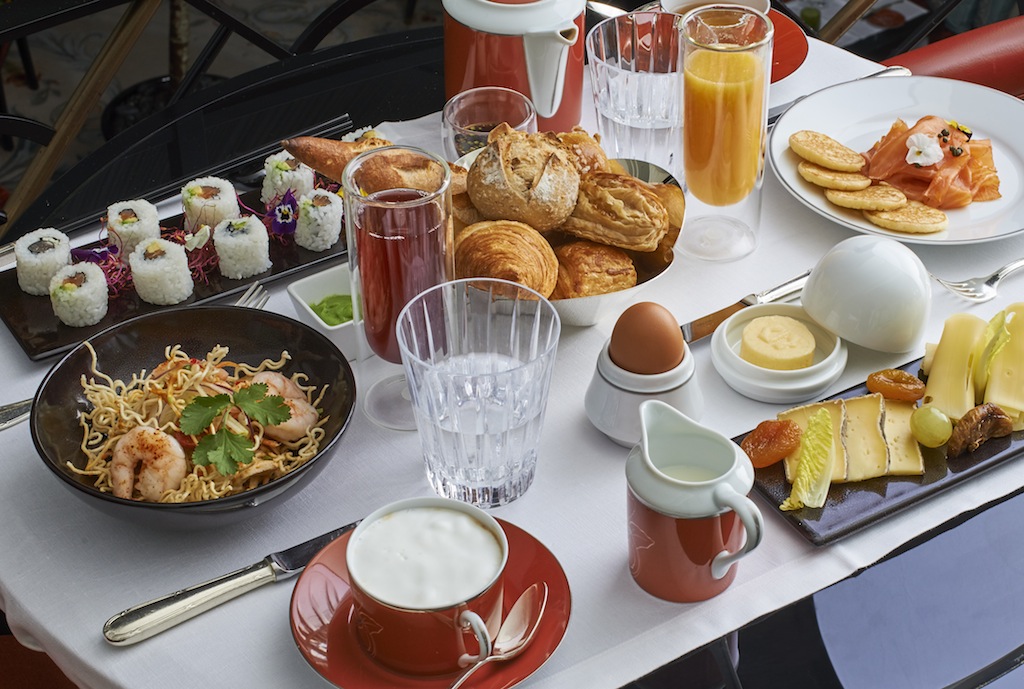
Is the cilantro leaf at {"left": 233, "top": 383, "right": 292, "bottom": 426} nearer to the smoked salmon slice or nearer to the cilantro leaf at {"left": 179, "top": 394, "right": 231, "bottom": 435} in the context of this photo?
the cilantro leaf at {"left": 179, "top": 394, "right": 231, "bottom": 435}

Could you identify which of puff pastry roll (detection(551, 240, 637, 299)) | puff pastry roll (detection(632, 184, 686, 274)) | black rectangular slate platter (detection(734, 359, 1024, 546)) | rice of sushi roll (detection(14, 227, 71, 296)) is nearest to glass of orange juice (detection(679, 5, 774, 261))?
puff pastry roll (detection(632, 184, 686, 274))

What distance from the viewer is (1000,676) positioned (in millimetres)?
998

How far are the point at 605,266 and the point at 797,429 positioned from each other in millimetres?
277

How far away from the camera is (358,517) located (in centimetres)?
102

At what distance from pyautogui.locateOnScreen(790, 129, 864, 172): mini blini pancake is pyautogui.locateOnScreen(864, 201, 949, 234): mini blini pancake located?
0.09 metres

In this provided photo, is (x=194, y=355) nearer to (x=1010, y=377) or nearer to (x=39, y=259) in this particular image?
(x=39, y=259)

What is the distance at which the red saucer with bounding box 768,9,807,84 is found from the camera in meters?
1.67

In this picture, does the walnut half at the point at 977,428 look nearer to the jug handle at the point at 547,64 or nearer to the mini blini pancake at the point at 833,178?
the mini blini pancake at the point at 833,178

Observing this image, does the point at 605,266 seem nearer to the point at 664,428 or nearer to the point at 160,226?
the point at 664,428

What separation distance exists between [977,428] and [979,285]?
288 millimetres

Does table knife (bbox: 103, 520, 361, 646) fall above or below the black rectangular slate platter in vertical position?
above

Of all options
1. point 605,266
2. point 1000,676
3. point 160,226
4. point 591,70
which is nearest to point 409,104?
point 591,70

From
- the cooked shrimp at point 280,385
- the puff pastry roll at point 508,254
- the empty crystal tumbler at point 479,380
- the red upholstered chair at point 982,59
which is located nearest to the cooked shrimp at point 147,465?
the cooked shrimp at point 280,385

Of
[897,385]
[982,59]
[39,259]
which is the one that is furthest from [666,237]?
[982,59]
